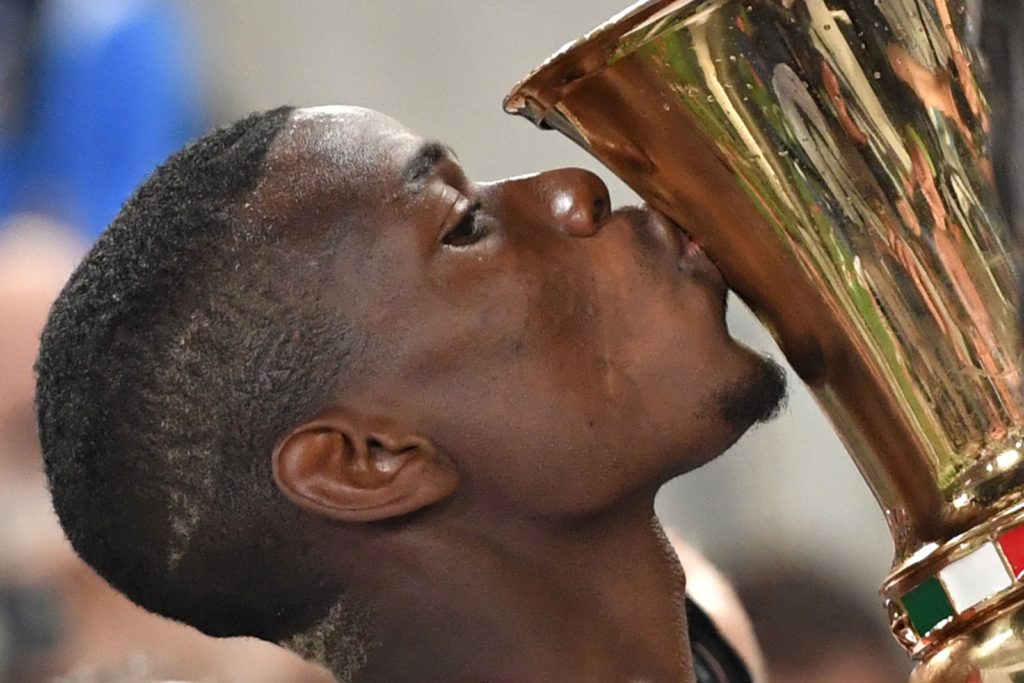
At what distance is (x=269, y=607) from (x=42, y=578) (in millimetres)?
1194

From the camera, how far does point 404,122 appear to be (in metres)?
3.84

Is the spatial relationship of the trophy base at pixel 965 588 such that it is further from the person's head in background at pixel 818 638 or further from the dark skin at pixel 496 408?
the person's head in background at pixel 818 638

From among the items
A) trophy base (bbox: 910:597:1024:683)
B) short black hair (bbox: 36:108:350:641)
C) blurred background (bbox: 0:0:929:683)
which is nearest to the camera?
trophy base (bbox: 910:597:1024:683)

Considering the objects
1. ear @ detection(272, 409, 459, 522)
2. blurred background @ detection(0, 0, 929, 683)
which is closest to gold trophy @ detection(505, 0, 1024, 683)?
ear @ detection(272, 409, 459, 522)

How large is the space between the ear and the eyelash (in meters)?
0.20

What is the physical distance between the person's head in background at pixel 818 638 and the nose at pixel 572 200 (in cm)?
156

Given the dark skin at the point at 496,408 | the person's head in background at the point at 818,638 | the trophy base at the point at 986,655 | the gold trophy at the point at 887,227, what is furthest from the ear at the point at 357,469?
the person's head in background at the point at 818,638

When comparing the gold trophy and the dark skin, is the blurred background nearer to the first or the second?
the dark skin

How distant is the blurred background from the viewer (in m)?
3.28

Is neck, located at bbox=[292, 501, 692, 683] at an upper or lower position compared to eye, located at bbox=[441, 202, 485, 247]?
lower

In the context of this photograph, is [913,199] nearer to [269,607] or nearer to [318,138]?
[318,138]

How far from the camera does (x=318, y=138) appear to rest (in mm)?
1747

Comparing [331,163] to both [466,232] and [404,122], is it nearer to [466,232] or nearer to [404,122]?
[466,232]

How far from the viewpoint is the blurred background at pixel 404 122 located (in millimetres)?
3277
